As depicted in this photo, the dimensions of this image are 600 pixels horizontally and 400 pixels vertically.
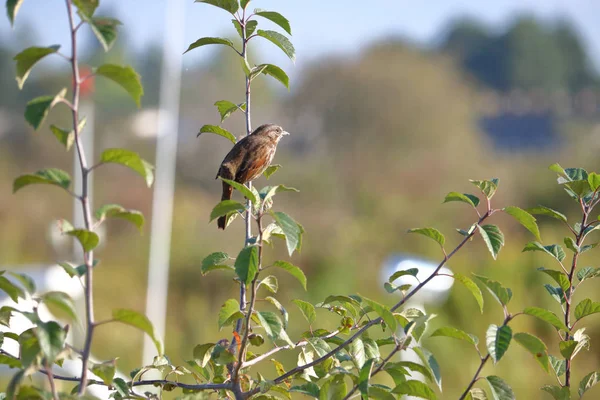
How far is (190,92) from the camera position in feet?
63.6

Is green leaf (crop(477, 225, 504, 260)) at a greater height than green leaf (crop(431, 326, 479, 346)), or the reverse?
green leaf (crop(477, 225, 504, 260))

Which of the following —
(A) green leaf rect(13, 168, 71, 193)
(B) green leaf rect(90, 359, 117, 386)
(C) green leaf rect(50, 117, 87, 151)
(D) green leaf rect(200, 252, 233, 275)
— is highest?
(C) green leaf rect(50, 117, 87, 151)

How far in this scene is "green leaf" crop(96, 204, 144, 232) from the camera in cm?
117

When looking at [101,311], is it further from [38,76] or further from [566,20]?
[566,20]

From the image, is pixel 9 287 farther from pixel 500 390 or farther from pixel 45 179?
pixel 500 390

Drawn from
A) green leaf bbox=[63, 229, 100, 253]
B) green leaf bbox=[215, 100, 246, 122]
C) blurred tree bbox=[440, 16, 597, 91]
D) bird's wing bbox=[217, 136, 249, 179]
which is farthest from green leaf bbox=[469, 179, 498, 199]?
blurred tree bbox=[440, 16, 597, 91]

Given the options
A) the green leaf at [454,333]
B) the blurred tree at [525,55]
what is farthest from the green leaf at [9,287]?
the blurred tree at [525,55]

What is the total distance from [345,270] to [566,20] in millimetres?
26576

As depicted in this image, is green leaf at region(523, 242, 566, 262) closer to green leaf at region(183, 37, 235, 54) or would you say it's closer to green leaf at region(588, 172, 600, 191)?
green leaf at region(588, 172, 600, 191)

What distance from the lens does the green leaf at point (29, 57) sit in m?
1.15

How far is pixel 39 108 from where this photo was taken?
45.8 inches

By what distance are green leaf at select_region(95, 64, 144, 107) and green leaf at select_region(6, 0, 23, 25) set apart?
0.48 feet

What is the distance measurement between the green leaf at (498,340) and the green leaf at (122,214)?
2.03 feet

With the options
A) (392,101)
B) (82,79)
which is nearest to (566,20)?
(392,101)
